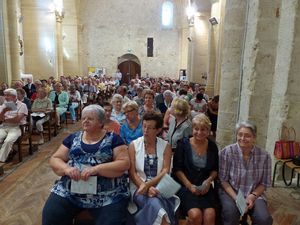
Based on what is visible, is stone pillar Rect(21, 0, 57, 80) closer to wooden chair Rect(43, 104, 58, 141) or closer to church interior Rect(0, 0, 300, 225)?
church interior Rect(0, 0, 300, 225)

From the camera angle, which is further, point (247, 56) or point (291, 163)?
point (247, 56)

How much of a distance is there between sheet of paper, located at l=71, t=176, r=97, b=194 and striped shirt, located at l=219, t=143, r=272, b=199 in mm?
1319

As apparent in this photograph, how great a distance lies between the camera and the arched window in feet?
80.0

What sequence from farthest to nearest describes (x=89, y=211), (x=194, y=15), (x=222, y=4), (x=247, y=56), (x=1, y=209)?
(x=194, y=15) < (x=222, y=4) < (x=247, y=56) < (x=1, y=209) < (x=89, y=211)

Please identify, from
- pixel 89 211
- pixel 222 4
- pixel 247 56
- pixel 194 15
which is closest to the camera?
pixel 89 211

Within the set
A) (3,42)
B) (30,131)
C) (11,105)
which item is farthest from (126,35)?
(11,105)

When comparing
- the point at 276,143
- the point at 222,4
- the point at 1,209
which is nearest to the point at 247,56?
the point at 276,143

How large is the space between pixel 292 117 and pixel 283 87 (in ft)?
1.49

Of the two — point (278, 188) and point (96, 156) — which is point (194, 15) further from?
point (96, 156)

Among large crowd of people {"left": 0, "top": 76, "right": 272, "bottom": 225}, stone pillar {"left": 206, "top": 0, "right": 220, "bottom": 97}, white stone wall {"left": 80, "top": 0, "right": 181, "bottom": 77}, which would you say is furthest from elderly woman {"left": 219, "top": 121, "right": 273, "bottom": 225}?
white stone wall {"left": 80, "top": 0, "right": 181, "bottom": 77}

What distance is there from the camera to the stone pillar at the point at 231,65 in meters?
6.04

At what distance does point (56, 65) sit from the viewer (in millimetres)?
16953

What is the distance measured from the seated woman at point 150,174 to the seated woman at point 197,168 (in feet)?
0.42

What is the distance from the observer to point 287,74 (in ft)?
13.8
